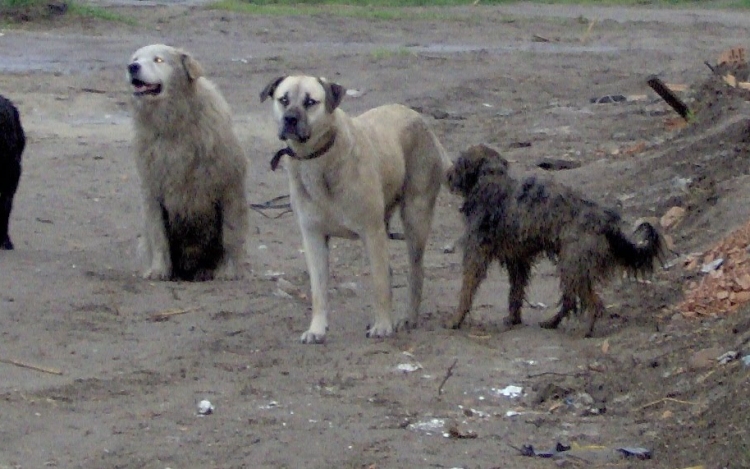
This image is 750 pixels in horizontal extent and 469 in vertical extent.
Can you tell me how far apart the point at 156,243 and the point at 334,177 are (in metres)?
2.32

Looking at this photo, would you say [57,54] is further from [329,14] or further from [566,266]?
[566,266]

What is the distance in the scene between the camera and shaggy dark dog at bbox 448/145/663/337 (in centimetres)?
729

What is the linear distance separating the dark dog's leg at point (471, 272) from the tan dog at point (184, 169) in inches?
92.3

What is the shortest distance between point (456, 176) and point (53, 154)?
6511 millimetres

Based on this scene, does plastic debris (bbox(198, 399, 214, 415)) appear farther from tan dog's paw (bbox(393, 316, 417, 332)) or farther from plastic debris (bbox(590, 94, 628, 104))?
plastic debris (bbox(590, 94, 628, 104))

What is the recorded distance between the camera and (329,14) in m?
24.6

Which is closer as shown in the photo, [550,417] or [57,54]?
[550,417]

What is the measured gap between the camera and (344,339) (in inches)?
299

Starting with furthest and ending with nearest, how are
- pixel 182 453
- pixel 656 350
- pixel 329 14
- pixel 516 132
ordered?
1. pixel 329 14
2. pixel 516 132
3. pixel 656 350
4. pixel 182 453

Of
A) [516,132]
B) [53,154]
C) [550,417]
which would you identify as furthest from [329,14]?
[550,417]

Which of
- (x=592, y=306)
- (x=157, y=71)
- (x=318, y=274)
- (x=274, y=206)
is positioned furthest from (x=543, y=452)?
(x=274, y=206)

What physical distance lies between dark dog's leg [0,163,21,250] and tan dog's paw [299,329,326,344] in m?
3.06

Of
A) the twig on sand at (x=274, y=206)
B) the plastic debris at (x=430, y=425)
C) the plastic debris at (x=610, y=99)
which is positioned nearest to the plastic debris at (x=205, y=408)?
the plastic debris at (x=430, y=425)

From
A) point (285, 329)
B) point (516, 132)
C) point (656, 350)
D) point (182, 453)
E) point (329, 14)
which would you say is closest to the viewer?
point (182, 453)
